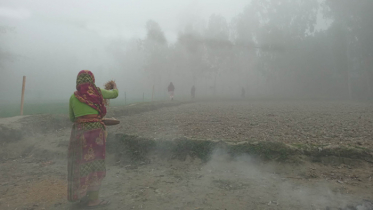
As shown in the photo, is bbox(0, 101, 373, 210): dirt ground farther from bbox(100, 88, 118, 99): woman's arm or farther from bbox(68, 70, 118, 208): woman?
bbox(100, 88, 118, 99): woman's arm

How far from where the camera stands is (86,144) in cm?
365

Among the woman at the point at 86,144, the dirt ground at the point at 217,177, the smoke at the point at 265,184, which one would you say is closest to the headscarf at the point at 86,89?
the woman at the point at 86,144

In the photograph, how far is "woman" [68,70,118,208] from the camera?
359 centimetres

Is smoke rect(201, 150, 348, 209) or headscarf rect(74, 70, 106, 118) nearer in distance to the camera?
smoke rect(201, 150, 348, 209)

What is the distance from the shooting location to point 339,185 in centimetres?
383

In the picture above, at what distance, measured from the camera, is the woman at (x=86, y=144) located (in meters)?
3.59

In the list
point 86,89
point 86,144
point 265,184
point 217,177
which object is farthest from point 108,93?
point 265,184

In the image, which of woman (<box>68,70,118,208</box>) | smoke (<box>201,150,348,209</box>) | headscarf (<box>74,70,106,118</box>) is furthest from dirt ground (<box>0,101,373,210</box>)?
headscarf (<box>74,70,106,118</box>)

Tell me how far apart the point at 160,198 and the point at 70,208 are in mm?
1262

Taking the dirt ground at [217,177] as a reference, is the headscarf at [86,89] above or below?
above

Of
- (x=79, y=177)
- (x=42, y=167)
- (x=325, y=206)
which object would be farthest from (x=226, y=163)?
(x=42, y=167)

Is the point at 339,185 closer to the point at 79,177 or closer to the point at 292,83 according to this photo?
the point at 79,177

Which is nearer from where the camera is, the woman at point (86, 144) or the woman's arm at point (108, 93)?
the woman at point (86, 144)

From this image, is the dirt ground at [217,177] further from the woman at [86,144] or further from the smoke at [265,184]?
the woman at [86,144]
